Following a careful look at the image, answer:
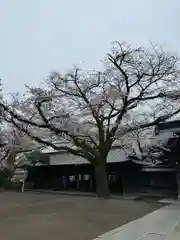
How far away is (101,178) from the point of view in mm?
16750

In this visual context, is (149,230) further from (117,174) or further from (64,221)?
(117,174)

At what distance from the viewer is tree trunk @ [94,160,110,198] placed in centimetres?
1652

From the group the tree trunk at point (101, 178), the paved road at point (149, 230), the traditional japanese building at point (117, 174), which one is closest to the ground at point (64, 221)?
the paved road at point (149, 230)

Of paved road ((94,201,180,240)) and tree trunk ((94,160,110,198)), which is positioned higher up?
tree trunk ((94,160,110,198))

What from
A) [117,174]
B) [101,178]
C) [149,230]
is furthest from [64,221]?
[117,174]

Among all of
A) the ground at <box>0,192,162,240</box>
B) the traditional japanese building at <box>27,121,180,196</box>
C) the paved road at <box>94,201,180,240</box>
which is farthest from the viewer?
the traditional japanese building at <box>27,121,180,196</box>

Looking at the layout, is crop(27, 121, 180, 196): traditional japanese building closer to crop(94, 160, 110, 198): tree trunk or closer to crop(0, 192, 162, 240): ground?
crop(94, 160, 110, 198): tree trunk

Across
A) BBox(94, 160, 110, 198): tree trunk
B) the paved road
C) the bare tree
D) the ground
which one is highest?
the bare tree

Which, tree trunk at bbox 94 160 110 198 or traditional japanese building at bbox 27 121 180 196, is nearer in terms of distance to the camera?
tree trunk at bbox 94 160 110 198

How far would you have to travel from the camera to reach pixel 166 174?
76.4ft

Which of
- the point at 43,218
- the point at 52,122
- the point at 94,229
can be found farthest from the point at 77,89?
the point at 94,229

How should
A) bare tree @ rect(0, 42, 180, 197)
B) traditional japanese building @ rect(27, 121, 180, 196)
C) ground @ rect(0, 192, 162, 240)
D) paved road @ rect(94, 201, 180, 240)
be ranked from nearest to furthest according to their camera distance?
paved road @ rect(94, 201, 180, 240), ground @ rect(0, 192, 162, 240), bare tree @ rect(0, 42, 180, 197), traditional japanese building @ rect(27, 121, 180, 196)

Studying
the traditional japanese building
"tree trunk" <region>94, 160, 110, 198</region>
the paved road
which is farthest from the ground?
the traditional japanese building

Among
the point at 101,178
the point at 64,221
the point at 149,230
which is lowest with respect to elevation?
the point at 149,230
